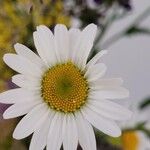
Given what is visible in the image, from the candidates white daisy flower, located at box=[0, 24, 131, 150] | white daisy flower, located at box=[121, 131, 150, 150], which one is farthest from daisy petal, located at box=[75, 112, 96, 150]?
white daisy flower, located at box=[121, 131, 150, 150]

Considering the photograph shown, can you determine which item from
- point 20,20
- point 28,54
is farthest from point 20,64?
point 20,20

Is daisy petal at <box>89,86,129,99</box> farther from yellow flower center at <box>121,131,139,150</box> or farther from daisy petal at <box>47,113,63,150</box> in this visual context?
yellow flower center at <box>121,131,139,150</box>

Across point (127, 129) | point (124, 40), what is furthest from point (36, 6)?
point (124, 40)

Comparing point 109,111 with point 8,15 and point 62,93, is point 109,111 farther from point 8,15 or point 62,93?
point 8,15

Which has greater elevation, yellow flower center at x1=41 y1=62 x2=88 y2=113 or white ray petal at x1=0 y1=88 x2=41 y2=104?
white ray petal at x1=0 y1=88 x2=41 y2=104

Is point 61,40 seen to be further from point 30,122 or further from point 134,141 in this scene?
point 134,141

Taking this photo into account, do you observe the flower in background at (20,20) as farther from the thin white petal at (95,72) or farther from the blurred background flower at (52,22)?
the thin white petal at (95,72)

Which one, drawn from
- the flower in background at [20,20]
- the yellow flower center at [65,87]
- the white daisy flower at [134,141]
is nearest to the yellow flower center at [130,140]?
the white daisy flower at [134,141]
